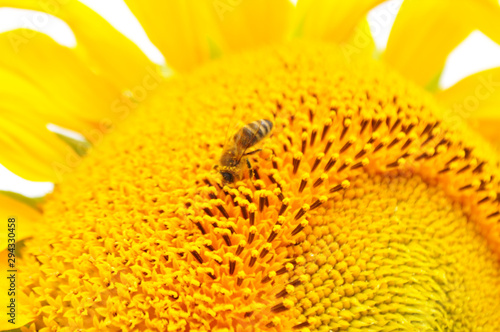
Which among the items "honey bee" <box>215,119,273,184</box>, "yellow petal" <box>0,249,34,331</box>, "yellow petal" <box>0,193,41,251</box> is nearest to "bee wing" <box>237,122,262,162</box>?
"honey bee" <box>215,119,273,184</box>

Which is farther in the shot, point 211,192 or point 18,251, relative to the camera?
point 18,251

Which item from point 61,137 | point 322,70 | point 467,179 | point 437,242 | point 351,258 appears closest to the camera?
point 351,258

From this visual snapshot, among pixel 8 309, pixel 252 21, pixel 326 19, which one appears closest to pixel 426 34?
pixel 326 19

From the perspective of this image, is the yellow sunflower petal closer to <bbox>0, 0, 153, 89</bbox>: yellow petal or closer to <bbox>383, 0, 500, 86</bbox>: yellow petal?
<bbox>0, 0, 153, 89</bbox>: yellow petal

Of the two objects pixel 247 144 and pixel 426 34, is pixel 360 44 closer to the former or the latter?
pixel 426 34

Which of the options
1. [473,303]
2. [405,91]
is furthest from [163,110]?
[473,303]

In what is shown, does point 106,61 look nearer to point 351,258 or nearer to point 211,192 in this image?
point 211,192

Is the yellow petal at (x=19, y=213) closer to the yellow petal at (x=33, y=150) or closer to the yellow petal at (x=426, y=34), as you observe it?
the yellow petal at (x=33, y=150)
